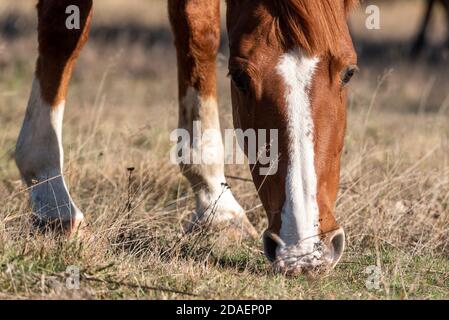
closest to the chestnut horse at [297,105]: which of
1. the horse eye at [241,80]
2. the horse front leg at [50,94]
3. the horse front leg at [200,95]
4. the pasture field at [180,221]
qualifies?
the horse eye at [241,80]

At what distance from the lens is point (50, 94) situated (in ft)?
14.9

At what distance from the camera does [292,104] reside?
349cm

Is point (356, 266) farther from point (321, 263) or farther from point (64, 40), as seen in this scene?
point (64, 40)

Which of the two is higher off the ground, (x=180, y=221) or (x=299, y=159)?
(x=299, y=159)

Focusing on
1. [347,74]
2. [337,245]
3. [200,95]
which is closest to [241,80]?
[347,74]

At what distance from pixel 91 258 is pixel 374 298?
107cm

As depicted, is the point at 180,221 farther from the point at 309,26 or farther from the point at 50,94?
the point at 309,26

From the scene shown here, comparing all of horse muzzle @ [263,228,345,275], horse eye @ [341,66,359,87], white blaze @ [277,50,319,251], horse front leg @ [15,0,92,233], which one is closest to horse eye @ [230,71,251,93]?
white blaze @ [277,50,319,251]

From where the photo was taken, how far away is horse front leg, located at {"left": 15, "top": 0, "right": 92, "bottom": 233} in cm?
447

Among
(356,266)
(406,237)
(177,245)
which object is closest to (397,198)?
(406,237)

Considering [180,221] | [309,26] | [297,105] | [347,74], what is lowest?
[180,221]

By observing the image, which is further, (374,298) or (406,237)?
(406,237)

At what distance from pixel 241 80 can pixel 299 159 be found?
44cm
